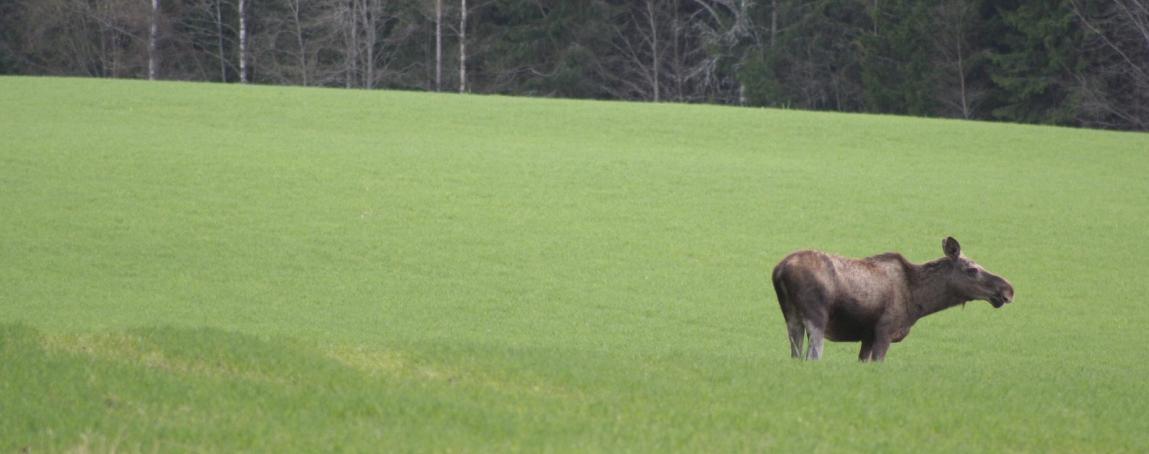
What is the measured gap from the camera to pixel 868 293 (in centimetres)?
1144

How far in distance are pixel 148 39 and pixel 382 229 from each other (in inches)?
1754

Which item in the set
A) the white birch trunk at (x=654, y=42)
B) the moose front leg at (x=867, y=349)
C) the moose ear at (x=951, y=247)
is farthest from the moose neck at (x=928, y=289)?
the white birch trunk at (x=654, y=42)

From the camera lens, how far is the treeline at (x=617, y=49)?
56.9 m

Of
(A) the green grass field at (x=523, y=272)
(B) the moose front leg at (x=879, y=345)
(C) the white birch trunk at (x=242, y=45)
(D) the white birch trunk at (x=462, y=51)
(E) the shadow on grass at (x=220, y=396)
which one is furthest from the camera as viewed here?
(D) the white birch trunk at (x=462, y=51)

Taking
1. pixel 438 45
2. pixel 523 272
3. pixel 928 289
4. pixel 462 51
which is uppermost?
pixel 438 45

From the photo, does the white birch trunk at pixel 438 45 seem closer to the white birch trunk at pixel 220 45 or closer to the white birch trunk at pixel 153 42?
the white birch trunk at pixel 220 45

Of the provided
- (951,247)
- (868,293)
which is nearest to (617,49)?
(951,247)

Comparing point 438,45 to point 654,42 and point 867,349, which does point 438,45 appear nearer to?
point 654,42

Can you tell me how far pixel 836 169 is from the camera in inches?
1195

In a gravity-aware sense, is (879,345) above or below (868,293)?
below

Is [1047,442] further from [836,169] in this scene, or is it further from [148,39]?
[148,39]

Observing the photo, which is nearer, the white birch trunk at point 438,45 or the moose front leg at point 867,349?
the moose front leg at point 867,349

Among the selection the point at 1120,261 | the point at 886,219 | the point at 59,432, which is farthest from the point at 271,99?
the point at 59,432

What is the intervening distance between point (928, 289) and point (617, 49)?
56.8 m
